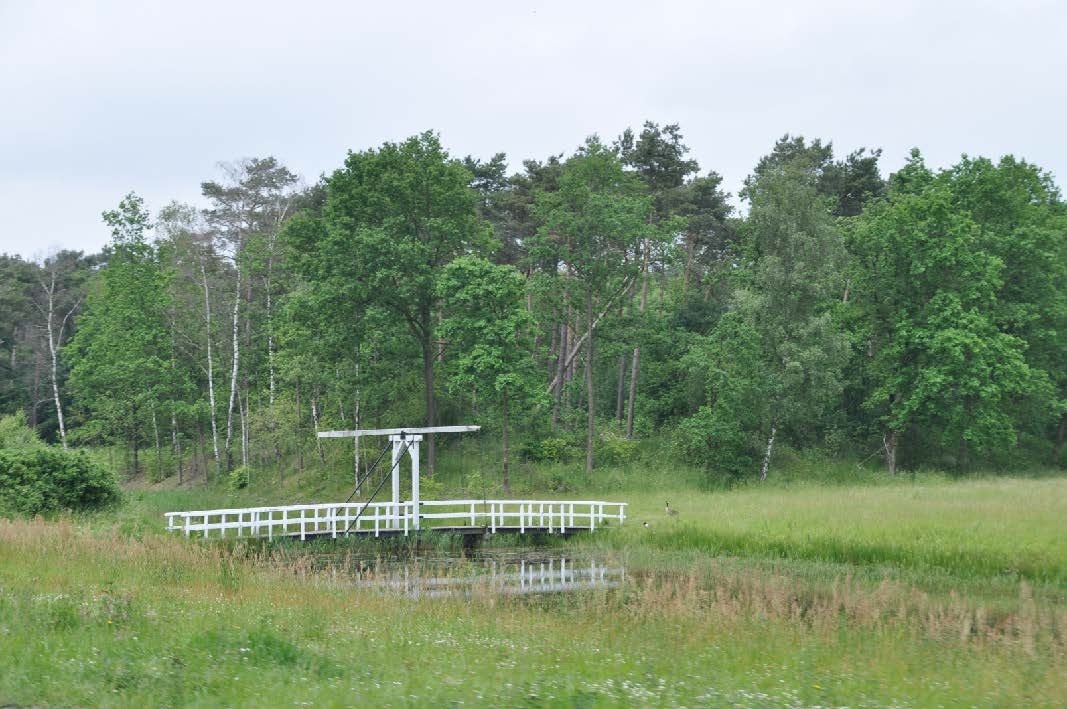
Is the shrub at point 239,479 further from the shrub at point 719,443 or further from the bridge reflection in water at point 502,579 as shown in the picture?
the bridge reflection in water at point 502,579

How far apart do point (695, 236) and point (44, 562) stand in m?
45.7

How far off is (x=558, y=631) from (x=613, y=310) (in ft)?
119

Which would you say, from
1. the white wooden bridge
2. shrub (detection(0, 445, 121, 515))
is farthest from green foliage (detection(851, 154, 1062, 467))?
shrub (detection(0, 445, 121, 515))

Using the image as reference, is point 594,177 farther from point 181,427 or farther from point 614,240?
point 181,427

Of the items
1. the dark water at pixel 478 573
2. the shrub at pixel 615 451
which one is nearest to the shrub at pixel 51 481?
the dark water at pixel 478 573

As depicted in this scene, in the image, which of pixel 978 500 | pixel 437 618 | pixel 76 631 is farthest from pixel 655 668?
pixel 978 500

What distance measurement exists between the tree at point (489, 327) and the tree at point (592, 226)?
4286 mm

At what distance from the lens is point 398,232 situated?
139 ft

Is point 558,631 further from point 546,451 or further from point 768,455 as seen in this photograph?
point 546,451

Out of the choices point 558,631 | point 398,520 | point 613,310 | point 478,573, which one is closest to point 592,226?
point 613,310

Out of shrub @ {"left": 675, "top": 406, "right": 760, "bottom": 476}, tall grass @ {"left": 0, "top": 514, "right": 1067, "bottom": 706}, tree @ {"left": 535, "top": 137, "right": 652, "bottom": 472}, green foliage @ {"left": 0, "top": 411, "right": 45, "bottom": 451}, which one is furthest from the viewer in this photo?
tree @ {"left": 535, "top": 137, "right": 652, "bottom": 472}

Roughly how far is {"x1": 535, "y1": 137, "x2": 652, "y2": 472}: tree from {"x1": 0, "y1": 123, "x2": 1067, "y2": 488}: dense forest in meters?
0.15

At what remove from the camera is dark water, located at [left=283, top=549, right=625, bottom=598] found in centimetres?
1723

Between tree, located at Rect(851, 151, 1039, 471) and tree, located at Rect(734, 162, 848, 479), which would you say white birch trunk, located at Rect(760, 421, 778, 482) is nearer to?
tree, located at Rect(734, 162, 848, 479)
